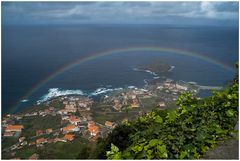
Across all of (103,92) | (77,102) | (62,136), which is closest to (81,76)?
(103,92)

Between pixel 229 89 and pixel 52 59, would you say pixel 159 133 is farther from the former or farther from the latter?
pixel 52 59

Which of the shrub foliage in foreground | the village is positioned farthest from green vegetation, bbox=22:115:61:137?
the shrub foliage in foreground

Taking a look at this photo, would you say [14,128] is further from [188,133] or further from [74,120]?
[188,133]

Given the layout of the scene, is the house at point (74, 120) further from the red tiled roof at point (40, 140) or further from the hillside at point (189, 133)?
the hillside at point (189, 133)

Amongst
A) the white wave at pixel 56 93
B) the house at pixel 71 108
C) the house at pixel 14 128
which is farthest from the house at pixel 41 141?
the white wave at pixel 56 93

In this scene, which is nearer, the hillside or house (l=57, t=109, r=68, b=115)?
the hillside

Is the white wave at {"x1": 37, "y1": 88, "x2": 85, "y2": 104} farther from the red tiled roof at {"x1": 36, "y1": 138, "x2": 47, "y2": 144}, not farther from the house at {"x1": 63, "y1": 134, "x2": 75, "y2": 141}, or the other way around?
the house at {"x1": 63, "y1": 134, "x2": 75, "y2": 141}
